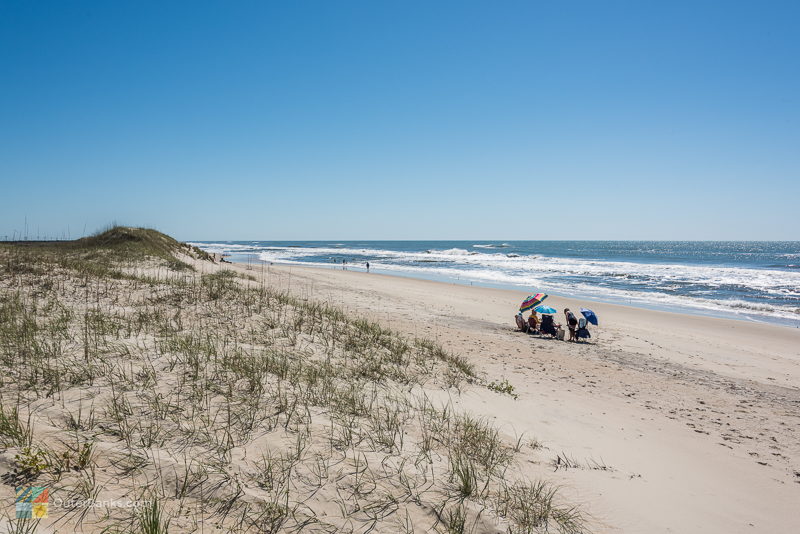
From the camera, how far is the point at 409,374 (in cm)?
667

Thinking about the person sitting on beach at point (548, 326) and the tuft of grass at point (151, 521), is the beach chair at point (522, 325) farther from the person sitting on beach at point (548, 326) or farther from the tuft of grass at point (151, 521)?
the tuft of grass at point (151, 521)

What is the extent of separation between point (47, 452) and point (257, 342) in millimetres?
4167

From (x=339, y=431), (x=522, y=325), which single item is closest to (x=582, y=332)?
(x=522, y=325)

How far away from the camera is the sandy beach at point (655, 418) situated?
4043 millimetres

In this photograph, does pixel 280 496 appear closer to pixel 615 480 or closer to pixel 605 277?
pixel 615 480

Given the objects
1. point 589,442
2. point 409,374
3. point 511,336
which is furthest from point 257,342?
point 511,336

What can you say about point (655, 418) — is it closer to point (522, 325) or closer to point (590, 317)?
point (590, 317)

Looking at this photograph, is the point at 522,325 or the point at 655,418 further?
the point at 522,325

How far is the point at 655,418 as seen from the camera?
6.72 meters

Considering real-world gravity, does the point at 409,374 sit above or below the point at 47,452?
below

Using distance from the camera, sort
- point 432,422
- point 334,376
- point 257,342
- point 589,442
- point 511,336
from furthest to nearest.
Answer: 1. point 511,336
2. point 257,342
3. point 334,376
4. point 589,442
5. point 432,422

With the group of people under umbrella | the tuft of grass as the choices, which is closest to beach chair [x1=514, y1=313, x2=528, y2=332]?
the group of people under umbrella

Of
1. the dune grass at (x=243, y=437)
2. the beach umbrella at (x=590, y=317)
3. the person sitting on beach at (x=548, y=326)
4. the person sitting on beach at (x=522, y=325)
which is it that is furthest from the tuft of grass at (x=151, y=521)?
the beach umbrella at (x=590, y=317)

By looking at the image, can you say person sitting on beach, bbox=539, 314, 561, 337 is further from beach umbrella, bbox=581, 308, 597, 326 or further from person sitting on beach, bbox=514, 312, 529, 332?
beach umbrella, bbox=581, 308, 597, 326
